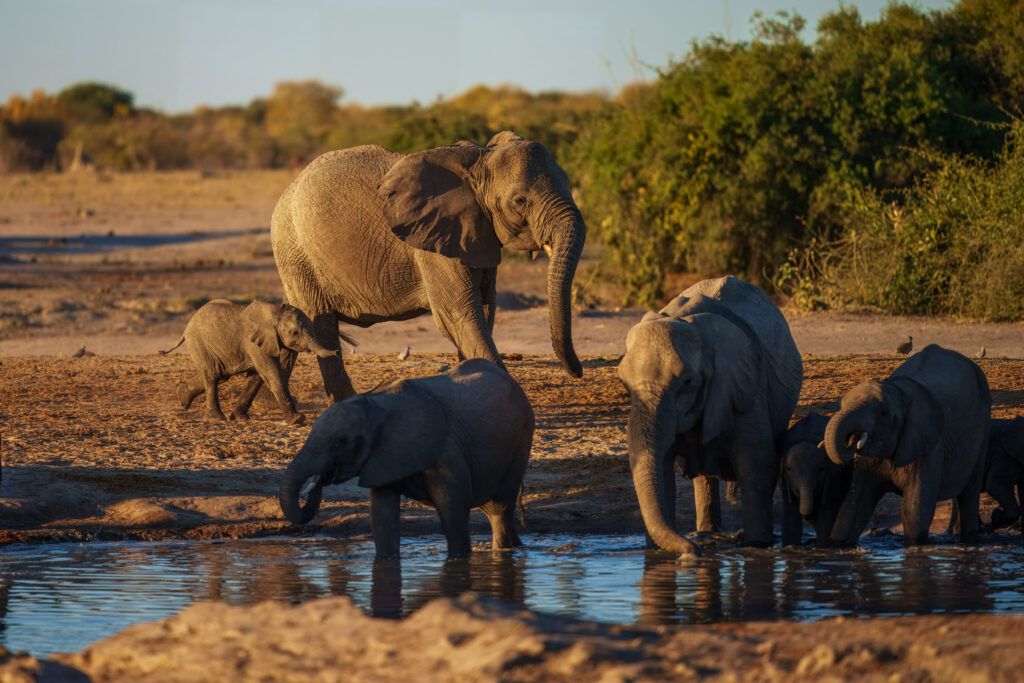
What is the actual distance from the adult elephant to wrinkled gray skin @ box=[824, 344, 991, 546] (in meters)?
1.87

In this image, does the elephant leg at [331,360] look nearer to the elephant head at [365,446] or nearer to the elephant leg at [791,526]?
the elephant head at [365,446]

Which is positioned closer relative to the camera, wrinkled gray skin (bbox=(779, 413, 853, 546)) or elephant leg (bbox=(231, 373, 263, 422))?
wrinkled gray skin (bbox=(779, 413, 853, 546))

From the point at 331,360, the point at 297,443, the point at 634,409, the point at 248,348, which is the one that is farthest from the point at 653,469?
the point at 248,348

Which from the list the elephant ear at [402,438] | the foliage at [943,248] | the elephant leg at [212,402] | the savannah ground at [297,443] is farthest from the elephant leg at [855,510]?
the foliage at [943,248]

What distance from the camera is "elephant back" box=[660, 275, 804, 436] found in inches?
307

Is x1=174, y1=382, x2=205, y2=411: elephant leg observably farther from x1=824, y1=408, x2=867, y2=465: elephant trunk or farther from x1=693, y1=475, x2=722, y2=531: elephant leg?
x1=824, y1=408, x2=867, y2=465: elephant trunk

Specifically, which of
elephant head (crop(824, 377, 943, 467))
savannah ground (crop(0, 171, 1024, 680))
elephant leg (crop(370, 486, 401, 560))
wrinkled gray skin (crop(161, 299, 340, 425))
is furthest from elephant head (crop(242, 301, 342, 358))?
elephant head (crop(824, 377, 943, 467))

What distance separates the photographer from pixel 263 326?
35.3 feet

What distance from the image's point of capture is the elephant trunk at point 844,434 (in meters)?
7.05

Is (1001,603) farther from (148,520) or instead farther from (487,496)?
(148,520)

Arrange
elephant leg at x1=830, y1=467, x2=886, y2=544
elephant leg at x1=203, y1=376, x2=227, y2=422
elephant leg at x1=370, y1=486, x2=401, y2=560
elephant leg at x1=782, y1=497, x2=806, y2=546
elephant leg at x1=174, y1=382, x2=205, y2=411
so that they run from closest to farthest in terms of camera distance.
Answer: elephant leg at x1=370, y1=486, x2=401, y2=560 → elephant leg at x1=830, y1=467, x2=886, y2=544 → elephant leg at x1=782, y1=497, x2=806, y2=546 → elephant leg at x1=203, y1=376, x2=227, y2=422 → elephant leg at x1=174, y1=382, x2=205, y2=411

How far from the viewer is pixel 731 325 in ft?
24.3

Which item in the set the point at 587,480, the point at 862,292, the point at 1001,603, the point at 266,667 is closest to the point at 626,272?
the point at 862,292

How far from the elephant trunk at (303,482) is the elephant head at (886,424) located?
2.53m
